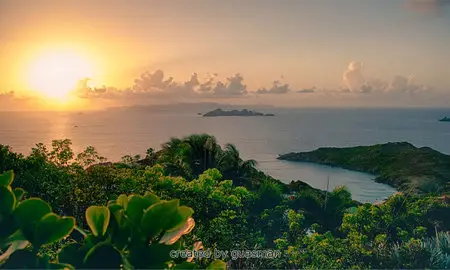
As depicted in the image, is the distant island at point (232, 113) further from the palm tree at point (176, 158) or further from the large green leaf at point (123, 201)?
the large green leaf at point (123, 201)

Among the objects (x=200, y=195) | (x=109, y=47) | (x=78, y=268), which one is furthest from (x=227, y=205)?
(x=78, y=268)

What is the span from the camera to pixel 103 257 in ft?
0.96

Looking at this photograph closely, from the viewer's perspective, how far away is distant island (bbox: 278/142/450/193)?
5.88 meters

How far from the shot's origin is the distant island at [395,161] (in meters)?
5.88

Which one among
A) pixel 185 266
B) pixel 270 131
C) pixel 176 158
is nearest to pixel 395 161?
pixel 270 131

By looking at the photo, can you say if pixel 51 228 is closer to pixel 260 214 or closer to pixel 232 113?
pixel 260 214

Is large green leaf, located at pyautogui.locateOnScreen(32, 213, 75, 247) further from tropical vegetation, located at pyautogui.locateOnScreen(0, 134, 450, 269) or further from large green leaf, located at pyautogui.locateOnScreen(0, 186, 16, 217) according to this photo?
tropical vegetation, located at pyautogui.locateOnScreen(0, 134, 450, 269)

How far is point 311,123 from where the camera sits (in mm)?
6039

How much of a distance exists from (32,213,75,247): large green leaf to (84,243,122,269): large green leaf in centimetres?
2

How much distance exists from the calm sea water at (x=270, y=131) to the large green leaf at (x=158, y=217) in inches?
158

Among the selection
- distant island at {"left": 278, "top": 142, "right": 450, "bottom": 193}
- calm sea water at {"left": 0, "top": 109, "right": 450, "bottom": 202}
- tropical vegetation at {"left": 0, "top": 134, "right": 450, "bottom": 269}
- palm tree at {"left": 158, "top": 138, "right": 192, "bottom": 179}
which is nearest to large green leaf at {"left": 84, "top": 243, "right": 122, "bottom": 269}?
tropical vegetation at {"left": 0, "top": 134, "right": 450, "bottom": 269}

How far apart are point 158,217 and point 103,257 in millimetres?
43

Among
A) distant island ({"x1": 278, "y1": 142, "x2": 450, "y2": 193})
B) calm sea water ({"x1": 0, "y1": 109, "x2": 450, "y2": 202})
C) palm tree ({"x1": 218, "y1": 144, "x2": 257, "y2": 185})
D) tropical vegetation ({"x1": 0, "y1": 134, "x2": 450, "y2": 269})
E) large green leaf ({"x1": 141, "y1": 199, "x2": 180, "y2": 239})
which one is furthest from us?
distant island ({"x1": 278, "y1": 142, "x2": 450, "y2": 193})

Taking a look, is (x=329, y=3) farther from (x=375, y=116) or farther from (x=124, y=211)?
(x=124, y=211)
